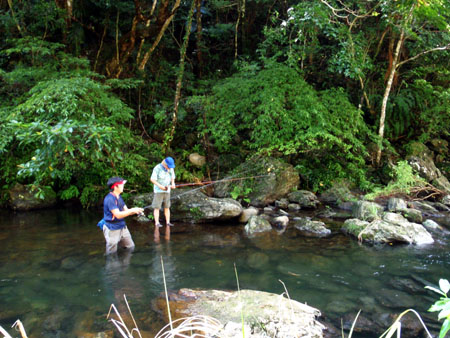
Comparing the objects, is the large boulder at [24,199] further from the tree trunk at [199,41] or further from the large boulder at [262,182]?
the tree trunk at [199,41]

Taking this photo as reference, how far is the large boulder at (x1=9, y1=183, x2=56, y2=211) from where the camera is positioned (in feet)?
32.4

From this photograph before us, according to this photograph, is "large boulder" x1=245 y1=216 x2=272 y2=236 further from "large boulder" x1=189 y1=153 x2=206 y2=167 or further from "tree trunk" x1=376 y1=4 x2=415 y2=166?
"tree trunk" x1=376 y1=4 x2=415 y2=166

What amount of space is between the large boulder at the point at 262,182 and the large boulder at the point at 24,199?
17.0 ft

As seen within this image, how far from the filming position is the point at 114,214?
5.80 m

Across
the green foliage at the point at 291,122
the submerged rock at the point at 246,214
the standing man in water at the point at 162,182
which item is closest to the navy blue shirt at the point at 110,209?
the standing man in water at the point at 162,182

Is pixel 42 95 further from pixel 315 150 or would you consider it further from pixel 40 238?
pixel 315 150

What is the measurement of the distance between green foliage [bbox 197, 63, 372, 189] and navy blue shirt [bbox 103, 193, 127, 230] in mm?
5232

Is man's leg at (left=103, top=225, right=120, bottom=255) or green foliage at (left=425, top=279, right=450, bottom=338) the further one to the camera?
man's leg at (left=103, top=225, right=120, bottom=255)

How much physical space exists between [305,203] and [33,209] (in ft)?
26.7

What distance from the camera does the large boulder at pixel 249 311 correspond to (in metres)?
3.73

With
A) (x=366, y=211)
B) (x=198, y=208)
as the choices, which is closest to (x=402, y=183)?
(x=366, y=211)

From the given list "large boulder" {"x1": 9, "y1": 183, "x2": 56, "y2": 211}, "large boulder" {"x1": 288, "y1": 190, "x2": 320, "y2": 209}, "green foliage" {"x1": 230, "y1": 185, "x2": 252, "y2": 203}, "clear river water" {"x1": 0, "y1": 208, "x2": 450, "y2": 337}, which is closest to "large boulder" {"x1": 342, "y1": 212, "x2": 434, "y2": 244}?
"clear river water" {"x1": 0, "y1": 208, "x2": 450, "y2": 337}

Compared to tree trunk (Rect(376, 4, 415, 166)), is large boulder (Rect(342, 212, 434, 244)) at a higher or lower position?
lower

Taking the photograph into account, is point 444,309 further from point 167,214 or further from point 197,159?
point 197,159
